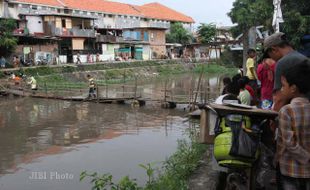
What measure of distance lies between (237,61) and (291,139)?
38.4 m

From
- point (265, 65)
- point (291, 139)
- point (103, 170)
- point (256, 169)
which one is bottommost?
point (103, 170)

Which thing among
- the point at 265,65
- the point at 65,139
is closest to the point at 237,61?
the point at 65,139

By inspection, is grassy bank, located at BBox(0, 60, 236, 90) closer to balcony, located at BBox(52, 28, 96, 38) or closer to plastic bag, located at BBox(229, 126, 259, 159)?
balcony, located at BBox(52, 28, 96, 38)

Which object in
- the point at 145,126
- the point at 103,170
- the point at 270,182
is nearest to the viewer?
the point at 270,182

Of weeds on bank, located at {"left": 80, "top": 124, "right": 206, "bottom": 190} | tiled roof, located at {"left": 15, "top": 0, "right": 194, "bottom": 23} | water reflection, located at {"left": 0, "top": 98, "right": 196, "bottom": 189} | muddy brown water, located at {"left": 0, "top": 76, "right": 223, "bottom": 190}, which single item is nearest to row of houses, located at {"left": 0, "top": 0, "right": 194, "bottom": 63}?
tiled roof, located at {"left": 15, "top": 0, "right": 194, "bottom": 23}

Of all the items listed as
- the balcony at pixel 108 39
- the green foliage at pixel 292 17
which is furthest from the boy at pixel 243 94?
the balcony at pixel 108 39

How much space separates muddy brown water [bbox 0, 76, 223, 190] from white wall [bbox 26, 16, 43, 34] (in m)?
18.4

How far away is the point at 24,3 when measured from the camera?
130 feet

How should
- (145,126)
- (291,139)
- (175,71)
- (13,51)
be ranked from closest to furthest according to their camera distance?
(291,139)
(145,126)
(13,51)
(175,71)

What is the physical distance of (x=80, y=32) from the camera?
3928cm

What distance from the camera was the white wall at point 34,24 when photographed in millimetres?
37281

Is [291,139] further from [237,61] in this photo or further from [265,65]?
[237,61]

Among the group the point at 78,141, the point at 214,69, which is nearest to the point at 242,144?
the point at 78,141

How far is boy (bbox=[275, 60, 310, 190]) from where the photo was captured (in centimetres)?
273
